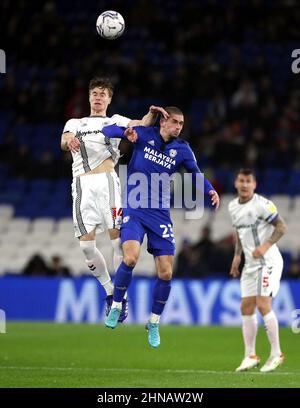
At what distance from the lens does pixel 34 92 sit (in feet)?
91.0

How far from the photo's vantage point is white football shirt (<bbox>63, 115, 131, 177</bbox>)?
12.9 metres

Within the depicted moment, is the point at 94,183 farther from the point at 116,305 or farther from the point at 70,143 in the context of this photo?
the point at 116,305

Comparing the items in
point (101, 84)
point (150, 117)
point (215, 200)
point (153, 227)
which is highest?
point (101, 84)

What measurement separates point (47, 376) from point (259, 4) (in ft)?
55.1

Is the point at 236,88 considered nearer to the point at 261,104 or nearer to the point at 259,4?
the point at 261,104

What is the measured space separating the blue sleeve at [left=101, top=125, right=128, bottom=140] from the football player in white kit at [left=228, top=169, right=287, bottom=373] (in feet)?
8.02

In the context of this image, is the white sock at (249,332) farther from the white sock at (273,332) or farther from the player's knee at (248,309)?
the white sock at (273,332)

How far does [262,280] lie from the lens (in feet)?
47.1

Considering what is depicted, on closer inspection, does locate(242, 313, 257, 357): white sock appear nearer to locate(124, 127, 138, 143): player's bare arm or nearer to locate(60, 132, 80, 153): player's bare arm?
locate(124, 127, 138, 143): player's bare arm

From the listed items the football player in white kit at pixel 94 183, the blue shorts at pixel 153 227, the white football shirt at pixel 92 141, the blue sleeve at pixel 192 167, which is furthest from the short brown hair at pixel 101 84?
the blue shorts at pixel 153 227

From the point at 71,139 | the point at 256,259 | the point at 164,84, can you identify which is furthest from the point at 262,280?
the point at 164,84

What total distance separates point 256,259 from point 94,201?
8.69ft

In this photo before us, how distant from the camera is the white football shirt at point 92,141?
12.9 m
